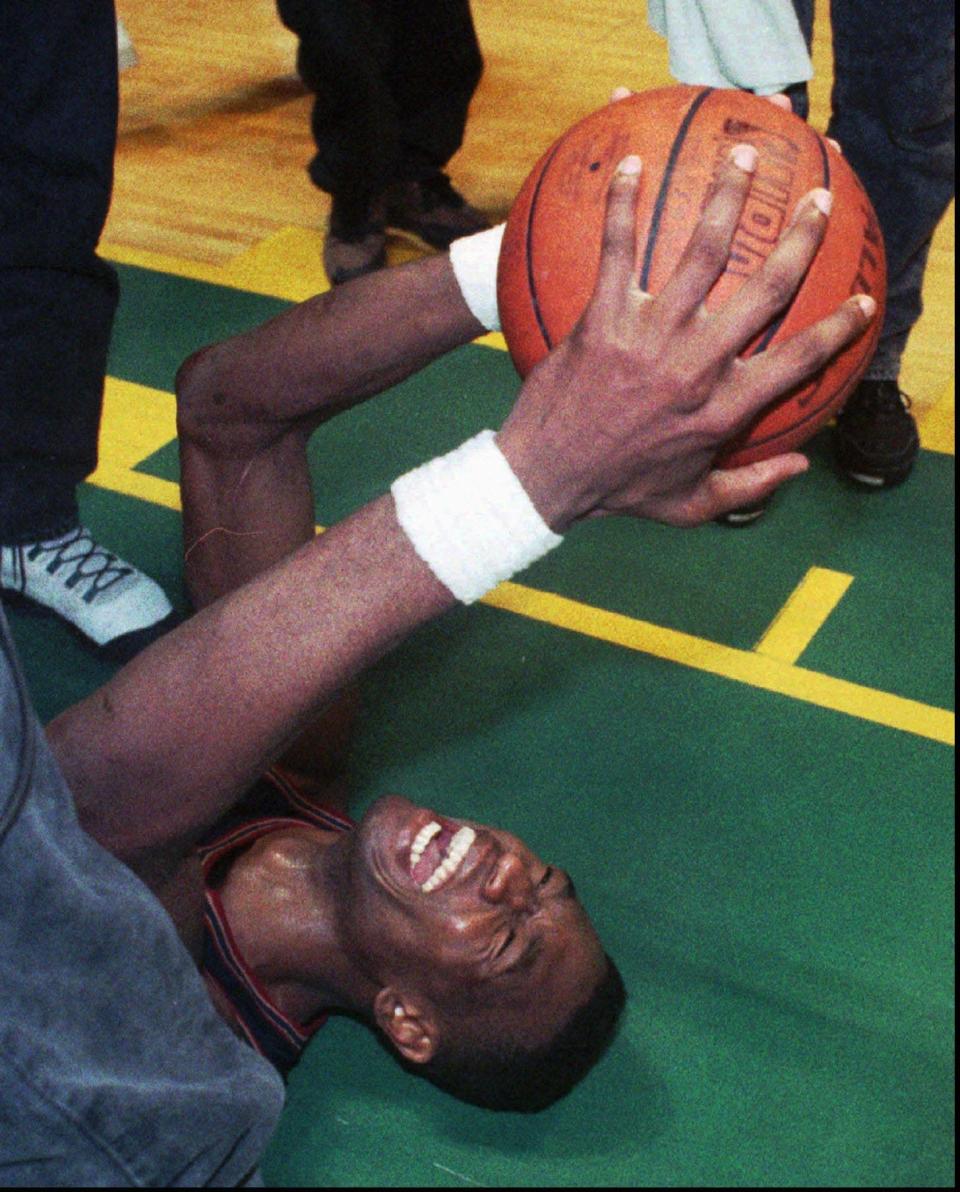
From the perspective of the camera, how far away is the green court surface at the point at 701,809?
1.92 metres

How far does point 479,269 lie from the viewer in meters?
1.89

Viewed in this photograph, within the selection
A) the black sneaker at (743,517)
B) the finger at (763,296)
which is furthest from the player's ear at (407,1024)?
the black sneaker at (743,517)

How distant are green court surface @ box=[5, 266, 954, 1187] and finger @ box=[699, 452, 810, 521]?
1004 mm

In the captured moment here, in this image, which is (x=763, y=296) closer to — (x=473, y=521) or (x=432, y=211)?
(x=473, y=521)

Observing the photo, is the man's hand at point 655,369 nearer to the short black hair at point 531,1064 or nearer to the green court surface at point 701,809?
the short black hair at point 531,1064

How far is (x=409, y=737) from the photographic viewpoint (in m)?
2.51

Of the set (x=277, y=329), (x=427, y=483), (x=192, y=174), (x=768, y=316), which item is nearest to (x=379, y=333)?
(x=277, y=329)

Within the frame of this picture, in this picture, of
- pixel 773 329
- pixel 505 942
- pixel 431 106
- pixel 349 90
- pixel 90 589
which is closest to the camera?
pixel 773 329

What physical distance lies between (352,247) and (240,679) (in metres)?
2.92

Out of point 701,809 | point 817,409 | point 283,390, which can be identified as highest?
point 817,409

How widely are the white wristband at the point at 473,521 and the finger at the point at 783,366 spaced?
0.20 metres

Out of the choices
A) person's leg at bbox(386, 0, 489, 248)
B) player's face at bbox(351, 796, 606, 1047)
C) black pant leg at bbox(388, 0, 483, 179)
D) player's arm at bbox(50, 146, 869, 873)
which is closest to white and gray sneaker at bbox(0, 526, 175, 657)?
player's face at bbox(351, 796, 606, 1047)

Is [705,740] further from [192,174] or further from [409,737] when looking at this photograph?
[192,174]

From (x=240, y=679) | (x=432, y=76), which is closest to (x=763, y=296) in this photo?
(x=240, y=679)
